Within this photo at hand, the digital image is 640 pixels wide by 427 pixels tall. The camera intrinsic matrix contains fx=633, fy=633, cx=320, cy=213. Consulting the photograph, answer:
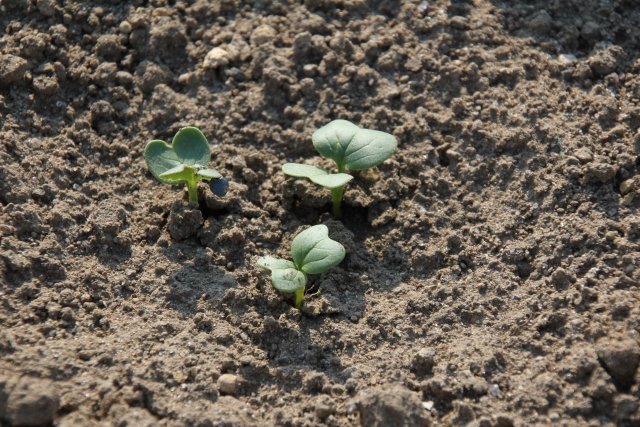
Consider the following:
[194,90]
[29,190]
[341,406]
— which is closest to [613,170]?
[341,406]

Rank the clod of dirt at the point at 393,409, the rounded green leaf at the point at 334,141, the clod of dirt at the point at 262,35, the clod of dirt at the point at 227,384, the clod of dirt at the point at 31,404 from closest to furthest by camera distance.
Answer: the clod of dirt at the point at 31,404, the clod of dirt at the point at 393,409, the clod of dirt at the point at 227,384, the rounded green leaf at the point at 334,141, the clod of dirt at the point at 262,35

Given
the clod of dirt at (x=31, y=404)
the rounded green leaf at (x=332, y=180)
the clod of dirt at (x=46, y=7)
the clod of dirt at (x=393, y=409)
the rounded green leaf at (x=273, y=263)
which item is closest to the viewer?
the clod of dirt at (x=31, y=404)

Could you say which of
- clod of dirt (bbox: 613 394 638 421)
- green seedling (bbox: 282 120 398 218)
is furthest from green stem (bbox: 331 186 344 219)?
clod of dirt (bbox: 613 394 638 421)

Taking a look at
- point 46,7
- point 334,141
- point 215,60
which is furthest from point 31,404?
point 46,7

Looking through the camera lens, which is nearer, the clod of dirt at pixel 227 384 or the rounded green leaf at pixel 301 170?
the clod of dirt at pixel 227 384

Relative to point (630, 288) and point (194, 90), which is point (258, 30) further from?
point (630, 288)

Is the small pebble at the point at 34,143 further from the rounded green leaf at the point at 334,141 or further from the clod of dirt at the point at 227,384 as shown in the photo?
the clod of dirt at the point at 227,384

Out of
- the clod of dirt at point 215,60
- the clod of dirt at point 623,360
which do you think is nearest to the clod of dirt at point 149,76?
the clod of dirt at point 215,60
